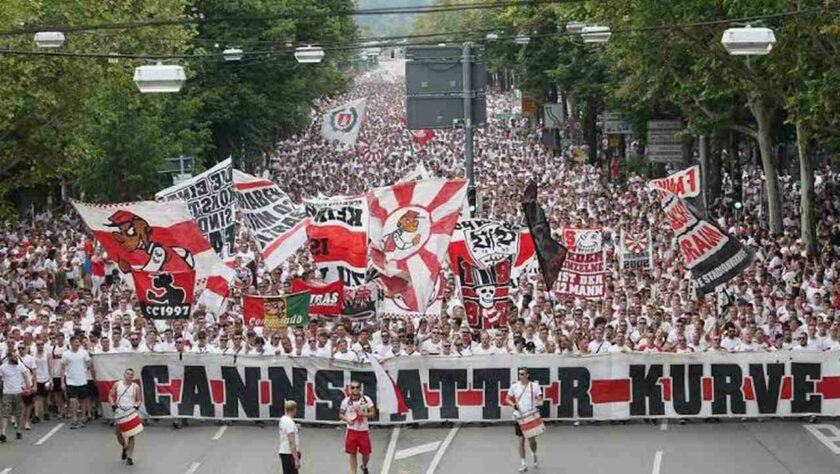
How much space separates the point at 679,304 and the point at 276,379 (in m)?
7.11

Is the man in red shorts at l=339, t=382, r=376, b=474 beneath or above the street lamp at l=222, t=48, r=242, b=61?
beneath

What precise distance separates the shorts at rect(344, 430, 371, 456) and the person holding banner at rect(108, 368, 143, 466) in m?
3.15

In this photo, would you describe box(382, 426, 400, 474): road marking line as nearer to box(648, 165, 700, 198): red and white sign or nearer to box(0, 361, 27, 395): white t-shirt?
box(0, 361, 27, 395): white t-shirt

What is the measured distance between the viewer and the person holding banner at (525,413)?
21.0 metres

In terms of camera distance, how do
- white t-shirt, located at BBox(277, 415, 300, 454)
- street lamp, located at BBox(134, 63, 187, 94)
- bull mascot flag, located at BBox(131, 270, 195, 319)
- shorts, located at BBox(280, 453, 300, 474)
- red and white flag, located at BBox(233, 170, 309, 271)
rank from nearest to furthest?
street lamp, located at BBox(134, 63, 187, 94) < white t-shirt, located at BBox(277, 415, 300, 454) < shorts, located at BBox(280, 453, 300, 474) < bull mascot flag, located at BBox(131, 270, 195, 319) < red and white flag, located at BBox(233, 170, 309, 271)

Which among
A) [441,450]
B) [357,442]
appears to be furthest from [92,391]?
[357,442]

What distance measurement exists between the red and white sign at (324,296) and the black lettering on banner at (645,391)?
4.64 m

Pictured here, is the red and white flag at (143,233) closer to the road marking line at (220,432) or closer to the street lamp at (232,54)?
the road marking line at (220,432)

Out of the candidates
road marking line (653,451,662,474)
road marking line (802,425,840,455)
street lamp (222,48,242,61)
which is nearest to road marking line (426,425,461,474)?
road marking line (653,451,662,474)

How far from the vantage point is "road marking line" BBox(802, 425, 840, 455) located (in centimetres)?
2188

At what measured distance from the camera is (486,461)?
21578 millimetres

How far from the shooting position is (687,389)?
23469mm

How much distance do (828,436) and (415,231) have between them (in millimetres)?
6586

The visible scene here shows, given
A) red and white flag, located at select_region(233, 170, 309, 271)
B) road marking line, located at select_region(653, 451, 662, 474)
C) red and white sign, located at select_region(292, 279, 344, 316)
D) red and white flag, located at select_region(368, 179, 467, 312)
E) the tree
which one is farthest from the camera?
the tree
